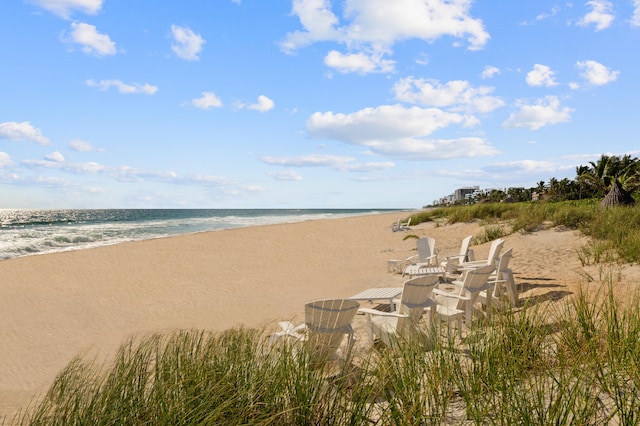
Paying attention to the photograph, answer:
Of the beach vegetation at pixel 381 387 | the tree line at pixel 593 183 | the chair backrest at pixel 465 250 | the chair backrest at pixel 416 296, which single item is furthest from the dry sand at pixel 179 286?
the tree line at pixel 593 183

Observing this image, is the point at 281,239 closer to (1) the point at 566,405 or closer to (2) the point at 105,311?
(2) the point at 105,311

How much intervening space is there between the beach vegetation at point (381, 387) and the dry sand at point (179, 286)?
114 inches

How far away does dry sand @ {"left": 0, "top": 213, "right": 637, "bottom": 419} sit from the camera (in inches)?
294

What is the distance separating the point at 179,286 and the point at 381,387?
1026 cm

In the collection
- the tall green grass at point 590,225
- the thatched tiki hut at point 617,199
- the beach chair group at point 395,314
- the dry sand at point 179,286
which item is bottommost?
the dry sand at point 179,286

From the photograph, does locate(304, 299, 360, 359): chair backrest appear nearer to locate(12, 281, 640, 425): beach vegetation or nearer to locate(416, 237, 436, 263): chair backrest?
locate(12, 281, 640, 425): beach vegetation

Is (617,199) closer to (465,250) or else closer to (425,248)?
(465,250)

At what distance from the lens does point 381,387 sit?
2.92 metres

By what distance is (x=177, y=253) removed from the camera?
1898 cm

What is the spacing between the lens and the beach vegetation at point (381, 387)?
2633 mm

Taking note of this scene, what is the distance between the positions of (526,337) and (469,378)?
0.76 m

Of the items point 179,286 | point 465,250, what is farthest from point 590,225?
point 179,286

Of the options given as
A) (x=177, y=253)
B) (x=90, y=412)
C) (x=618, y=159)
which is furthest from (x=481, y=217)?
(x=618, y=159)

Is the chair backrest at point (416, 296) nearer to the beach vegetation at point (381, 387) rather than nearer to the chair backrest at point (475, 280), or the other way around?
the chair backrest at point (475, 280)
